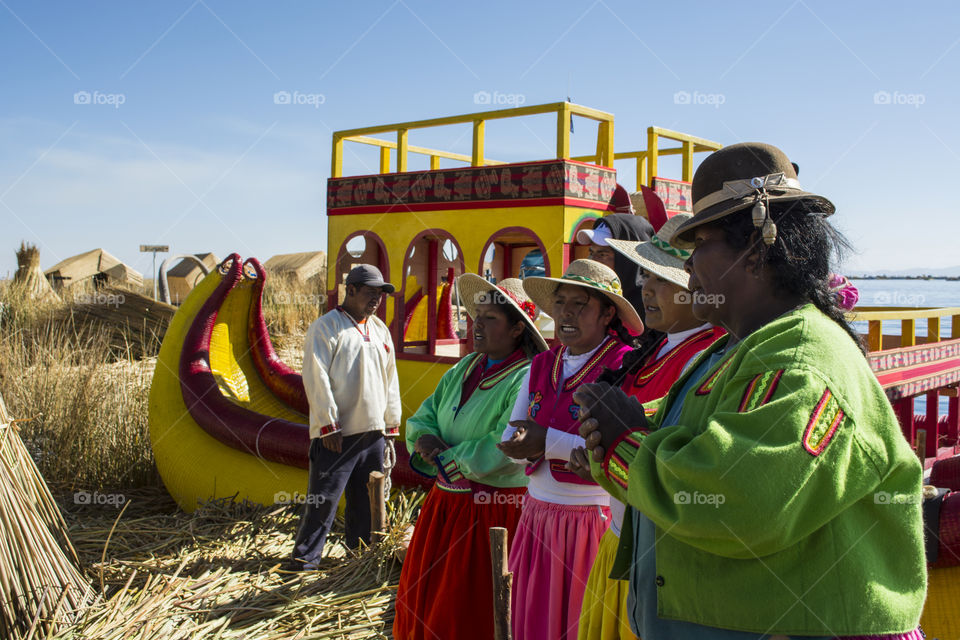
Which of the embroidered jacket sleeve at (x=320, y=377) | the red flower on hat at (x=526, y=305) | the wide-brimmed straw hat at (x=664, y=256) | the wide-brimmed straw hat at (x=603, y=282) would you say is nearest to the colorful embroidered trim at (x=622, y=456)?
the wide-brimmed straw hat at (x=664, y=256)

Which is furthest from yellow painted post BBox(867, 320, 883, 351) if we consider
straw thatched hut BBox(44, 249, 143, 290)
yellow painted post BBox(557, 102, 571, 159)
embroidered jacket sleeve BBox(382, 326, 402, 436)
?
straw thatched hut BBox(44, 249, 143, 290)

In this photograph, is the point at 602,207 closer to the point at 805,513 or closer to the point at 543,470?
the point at 543,470

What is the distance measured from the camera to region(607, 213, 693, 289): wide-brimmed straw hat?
8.71ft

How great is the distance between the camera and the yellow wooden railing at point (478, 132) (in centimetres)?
678

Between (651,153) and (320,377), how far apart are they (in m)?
4.03

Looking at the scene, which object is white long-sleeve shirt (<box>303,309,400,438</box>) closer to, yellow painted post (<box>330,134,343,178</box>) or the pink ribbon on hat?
the pink ribbon on hat

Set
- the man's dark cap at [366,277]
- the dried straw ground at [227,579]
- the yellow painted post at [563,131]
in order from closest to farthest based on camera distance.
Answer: the dried straw ground at [227,579] < the man's dark cap at [366,277] < the yellow painted post at [563,131]

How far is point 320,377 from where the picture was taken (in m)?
5.21

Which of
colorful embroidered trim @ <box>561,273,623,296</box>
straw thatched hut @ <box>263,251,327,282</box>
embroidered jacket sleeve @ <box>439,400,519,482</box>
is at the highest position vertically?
straw thatched hut @ <box>263,251,327,282</box>

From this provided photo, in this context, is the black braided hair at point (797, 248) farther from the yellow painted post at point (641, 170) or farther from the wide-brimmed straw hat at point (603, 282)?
the yellow painted post at point (641, 170)

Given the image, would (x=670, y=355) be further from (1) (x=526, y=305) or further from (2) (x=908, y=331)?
(2) (x=908, y=331)

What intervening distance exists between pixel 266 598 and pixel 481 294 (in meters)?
2.27

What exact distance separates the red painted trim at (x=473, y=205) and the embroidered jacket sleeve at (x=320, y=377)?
97.6 inches

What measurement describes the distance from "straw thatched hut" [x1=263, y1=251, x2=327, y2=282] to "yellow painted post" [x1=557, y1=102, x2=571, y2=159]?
18.5m
